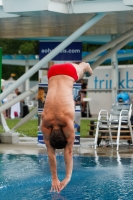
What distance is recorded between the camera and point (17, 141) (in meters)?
17.1

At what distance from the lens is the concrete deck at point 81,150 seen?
1459 cm

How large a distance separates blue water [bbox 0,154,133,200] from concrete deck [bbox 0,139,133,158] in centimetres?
82

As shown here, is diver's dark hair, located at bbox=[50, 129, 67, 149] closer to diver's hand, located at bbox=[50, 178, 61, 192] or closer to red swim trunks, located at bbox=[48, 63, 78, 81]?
diver's hand, located at bbox=[50, 178, 61, 192]

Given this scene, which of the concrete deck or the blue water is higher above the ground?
the blue water

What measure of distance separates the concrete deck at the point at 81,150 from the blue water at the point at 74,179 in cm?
82

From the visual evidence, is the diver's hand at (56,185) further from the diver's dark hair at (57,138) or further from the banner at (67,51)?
the banner at (67,51)

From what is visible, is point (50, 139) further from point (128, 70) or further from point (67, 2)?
point (128, 70)

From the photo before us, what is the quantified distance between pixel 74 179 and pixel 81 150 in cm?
511

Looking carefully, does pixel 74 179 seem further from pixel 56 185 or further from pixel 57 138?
pixel 57 138

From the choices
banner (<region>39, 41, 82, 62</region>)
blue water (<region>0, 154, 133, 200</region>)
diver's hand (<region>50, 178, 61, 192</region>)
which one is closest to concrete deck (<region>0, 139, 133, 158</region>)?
blue water (<region>0, 154, 133, 200</region>)

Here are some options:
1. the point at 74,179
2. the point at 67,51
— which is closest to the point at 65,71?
the point at 74,179

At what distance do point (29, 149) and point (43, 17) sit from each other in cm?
340

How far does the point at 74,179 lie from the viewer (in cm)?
1025

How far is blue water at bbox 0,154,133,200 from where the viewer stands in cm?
862
